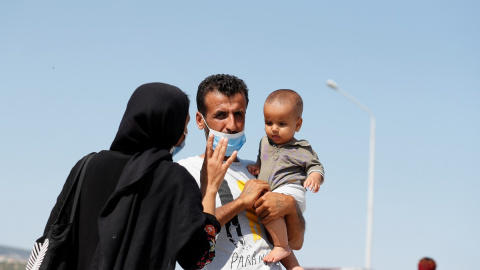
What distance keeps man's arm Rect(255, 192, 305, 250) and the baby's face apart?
58 centimetres

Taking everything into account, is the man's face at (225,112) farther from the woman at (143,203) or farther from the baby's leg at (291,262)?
the woman at (143,203)

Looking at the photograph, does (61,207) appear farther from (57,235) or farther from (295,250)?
(295,250)

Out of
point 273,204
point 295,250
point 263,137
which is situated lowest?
point 295,250

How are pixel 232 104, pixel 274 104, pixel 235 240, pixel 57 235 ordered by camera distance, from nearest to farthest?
pixel 57 235 < pixel 235 240 < pixel 232 104 < pixel 274 104

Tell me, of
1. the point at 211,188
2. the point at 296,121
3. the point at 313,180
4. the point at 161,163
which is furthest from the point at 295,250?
the point at 161,163

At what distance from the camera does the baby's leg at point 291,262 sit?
5477 millimetres

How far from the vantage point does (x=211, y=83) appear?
5.62 m

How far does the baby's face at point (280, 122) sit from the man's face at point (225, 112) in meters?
0.35

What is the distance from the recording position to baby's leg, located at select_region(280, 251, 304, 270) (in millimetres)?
5477

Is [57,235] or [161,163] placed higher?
[161,163]

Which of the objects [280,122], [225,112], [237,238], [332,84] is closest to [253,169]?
[280,122]

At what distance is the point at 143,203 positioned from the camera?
12.9ft

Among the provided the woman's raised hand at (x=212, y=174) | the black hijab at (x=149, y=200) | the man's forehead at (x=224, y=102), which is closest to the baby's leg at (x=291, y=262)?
the man's forehead at (x=224, y=102)

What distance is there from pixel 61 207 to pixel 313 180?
6.61 feet
